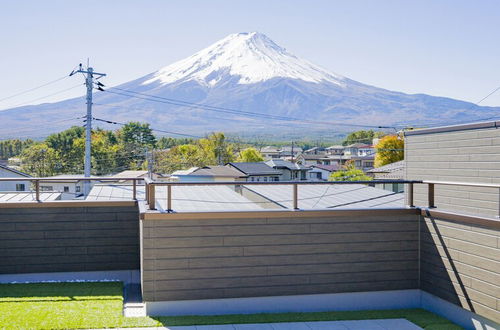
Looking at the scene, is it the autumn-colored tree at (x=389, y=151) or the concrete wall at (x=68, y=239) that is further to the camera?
the autumn-colored tree at (x=389, y=151)

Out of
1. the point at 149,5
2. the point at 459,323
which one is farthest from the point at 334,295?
the point at 149,5

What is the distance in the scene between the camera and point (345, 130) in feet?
532

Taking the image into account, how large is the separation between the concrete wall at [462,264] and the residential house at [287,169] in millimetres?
40281

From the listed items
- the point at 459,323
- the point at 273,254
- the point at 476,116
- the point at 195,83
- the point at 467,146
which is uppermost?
the point at 195,83

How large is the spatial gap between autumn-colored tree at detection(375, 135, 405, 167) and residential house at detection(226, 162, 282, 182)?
343 inches

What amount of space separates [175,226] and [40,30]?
54.0 metres

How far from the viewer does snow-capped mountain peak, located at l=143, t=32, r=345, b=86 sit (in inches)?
7087

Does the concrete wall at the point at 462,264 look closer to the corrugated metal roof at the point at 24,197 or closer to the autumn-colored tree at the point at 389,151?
the corrugated metal roof at the point at 24,197

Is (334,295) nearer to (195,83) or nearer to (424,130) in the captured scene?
(424,130)

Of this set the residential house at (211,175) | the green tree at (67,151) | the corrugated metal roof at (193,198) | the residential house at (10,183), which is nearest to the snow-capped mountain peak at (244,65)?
the green tree at (67,151)

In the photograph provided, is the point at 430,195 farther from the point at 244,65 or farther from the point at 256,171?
the point at 244,65

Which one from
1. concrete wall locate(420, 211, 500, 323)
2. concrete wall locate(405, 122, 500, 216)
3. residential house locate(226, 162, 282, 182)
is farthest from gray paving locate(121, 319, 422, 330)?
residential house locate(226, 162, 282, 182)

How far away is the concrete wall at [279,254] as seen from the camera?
6.38 metres

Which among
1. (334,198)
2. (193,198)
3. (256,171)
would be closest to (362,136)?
(256,171)
